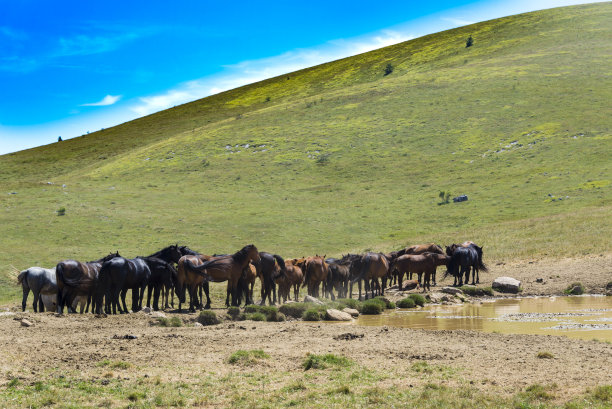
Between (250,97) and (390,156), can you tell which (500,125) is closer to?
(390,156)

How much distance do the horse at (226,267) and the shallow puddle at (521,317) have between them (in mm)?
5003

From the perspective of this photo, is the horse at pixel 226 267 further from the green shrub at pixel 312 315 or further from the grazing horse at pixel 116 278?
the green shrub at pixel 312 315

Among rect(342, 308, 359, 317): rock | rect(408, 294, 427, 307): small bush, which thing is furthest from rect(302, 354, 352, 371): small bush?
rect(408, 294, 427, 307): small bush

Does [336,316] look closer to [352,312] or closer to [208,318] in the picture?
[352,312]

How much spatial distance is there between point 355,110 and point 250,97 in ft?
163

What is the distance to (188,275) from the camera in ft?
78.7

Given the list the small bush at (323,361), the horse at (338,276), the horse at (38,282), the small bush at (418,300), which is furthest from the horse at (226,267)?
the small bush at (323,361)

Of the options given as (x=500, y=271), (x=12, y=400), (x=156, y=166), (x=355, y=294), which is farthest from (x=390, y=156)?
(x=12, y=400)

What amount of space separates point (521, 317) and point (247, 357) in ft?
36.9

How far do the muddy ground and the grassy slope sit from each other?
1695 centimetres

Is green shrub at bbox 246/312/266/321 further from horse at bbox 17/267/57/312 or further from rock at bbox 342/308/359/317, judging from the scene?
horse at bbox 17/267/57/312

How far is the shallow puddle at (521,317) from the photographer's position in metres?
18.2

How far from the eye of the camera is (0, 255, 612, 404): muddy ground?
12250 millimetres

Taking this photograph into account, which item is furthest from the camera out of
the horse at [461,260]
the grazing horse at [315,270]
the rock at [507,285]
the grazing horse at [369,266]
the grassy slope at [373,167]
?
the grassy slope at [373,167]
